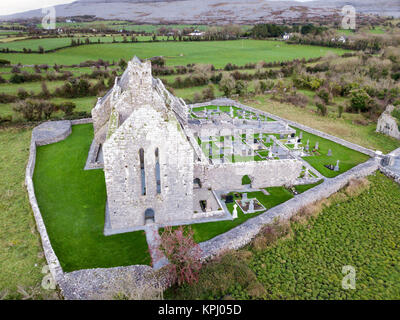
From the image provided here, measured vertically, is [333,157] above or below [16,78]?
below

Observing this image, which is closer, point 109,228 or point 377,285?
point 377,285

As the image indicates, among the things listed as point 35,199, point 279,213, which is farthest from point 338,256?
point 35,199

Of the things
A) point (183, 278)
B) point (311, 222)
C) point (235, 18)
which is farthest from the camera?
point (235, 18)

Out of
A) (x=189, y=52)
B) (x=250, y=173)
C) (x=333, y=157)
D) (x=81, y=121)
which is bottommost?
(x=333, y=157)

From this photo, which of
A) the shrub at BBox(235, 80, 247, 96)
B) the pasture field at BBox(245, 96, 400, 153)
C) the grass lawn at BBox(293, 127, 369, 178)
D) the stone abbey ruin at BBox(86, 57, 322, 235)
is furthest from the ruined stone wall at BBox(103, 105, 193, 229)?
the shrub at BBox(235, 80, 247, 96)

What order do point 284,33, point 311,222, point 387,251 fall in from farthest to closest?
point 284,33
point 311,222
point 387,251

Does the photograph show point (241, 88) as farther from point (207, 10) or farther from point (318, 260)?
point (207, 10)

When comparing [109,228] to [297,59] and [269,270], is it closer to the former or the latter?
[269,270]
